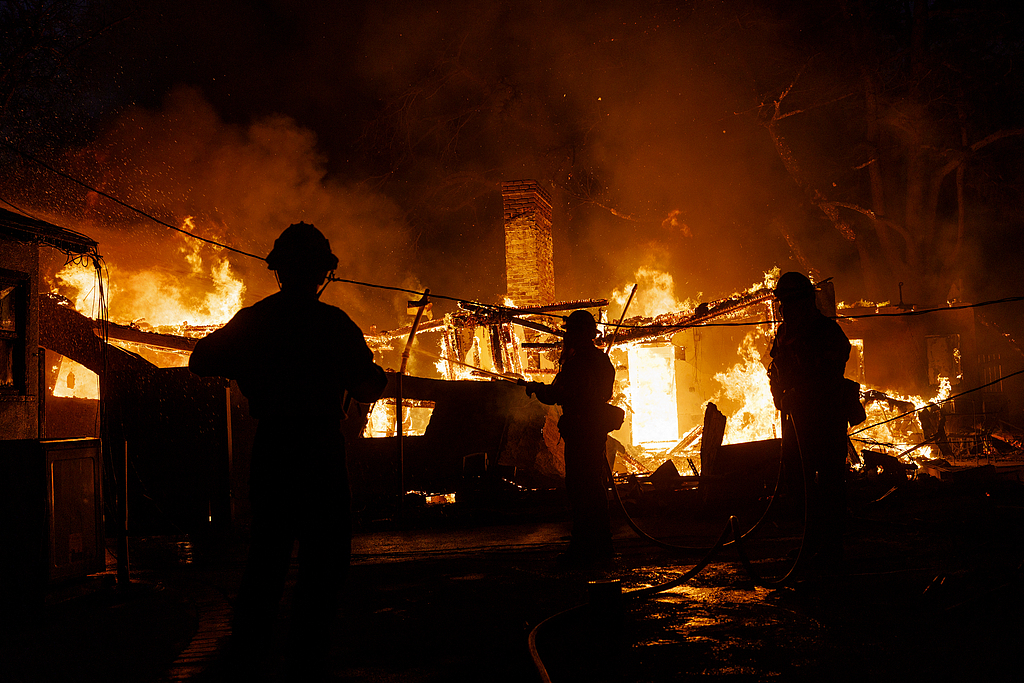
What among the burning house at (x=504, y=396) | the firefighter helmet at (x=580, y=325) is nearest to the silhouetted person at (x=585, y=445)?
the firefighter helmet at (x=580, y=325)

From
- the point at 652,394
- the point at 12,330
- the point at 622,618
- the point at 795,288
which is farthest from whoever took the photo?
the point at 652,394

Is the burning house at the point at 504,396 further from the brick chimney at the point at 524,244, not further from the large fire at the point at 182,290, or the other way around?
the large fire at the point at 182,290

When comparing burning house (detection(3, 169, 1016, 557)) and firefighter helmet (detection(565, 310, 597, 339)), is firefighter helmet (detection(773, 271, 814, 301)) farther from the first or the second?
burning house (detection(3, 169, 1016, 557))

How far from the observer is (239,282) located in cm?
2934

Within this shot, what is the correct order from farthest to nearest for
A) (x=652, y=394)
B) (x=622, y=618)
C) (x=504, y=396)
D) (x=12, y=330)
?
(x=652, y=394), (x=504, y=396), (x=12, y=330), (x=622, y=618)

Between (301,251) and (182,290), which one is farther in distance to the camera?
(182,290)

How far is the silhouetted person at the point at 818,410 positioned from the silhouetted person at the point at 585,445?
1.64 meters

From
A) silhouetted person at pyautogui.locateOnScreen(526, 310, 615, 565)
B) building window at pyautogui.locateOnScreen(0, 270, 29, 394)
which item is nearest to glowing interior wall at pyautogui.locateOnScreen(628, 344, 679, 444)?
silhouetted person at pyautogui.locateOnScreen(526, 310, 615, 565)

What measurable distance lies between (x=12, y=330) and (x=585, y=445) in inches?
298

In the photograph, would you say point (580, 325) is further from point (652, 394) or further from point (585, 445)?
point (652, 394)

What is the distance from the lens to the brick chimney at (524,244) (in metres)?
19.0

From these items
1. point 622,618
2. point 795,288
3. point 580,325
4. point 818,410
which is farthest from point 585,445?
point 622,618

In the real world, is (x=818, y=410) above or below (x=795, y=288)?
below

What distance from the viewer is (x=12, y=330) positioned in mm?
8859
